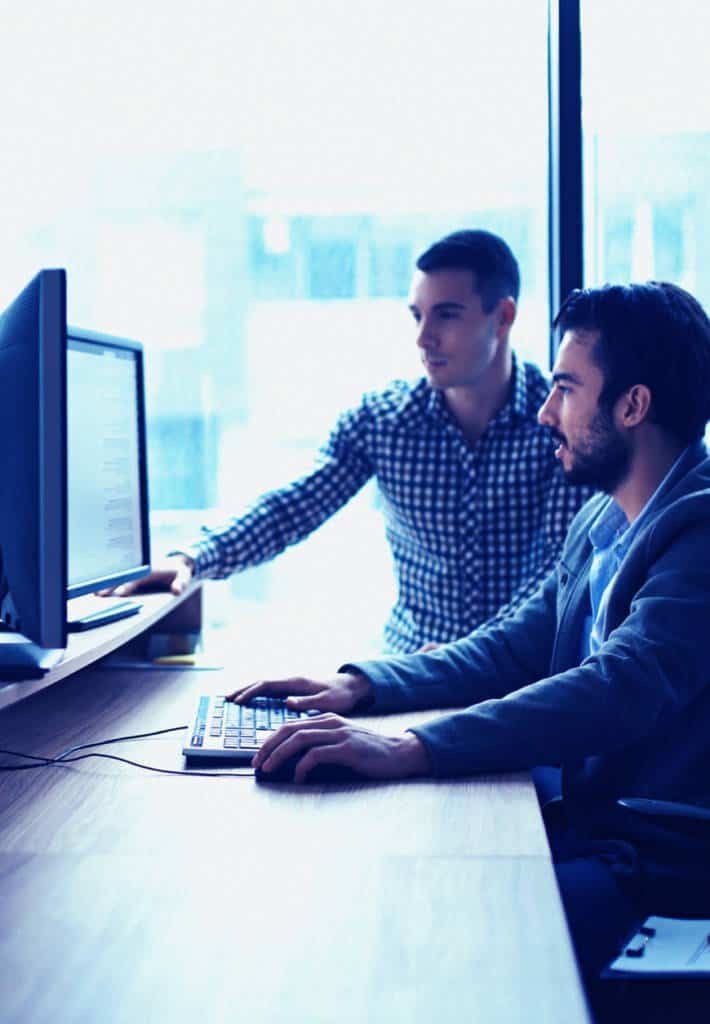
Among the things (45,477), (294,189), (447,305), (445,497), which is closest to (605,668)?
(45,477)

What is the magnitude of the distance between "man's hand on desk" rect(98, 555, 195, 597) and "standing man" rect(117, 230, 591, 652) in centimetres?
26

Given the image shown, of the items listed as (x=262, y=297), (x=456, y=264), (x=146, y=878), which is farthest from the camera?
(x=262, y=297)

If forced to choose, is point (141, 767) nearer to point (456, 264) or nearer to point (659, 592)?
point (659, 592)

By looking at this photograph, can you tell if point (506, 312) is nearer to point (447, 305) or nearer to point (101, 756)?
point (447, 305)

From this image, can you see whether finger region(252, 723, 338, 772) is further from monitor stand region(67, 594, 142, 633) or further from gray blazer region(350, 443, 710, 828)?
monitor stand region(67, 594, 142, 633)

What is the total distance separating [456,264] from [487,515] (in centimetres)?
52

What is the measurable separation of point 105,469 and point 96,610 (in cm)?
21

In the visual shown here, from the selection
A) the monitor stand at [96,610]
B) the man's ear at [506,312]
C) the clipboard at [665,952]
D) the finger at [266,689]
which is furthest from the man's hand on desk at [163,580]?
the clipboard at [665,952]

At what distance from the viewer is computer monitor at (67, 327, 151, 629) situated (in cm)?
159

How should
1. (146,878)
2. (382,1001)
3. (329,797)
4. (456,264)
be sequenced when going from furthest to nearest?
(456,264), (329,797), (146,878), (382,1001)

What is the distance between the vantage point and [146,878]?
38.4 inches

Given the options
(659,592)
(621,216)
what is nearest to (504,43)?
(621,216)

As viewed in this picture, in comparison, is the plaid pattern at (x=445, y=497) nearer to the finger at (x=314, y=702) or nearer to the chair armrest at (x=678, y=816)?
the finger at (x=314, y=702)

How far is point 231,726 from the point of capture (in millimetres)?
1391
